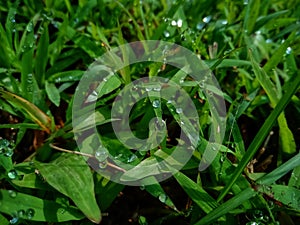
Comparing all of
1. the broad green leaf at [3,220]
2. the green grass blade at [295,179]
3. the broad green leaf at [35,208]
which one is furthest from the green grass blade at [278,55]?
the broad green leaf at [3,220]

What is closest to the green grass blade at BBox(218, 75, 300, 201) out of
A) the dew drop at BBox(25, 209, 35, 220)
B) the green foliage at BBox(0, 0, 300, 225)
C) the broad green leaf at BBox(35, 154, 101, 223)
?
the green foliage at BBox(0, 0, 300, 225)

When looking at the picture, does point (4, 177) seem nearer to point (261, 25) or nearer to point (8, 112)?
point (8, 112)

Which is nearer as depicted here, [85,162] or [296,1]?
[85,162]

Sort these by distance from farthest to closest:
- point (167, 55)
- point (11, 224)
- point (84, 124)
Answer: point (167, 55)
point (84, 124)
point (11, 224)

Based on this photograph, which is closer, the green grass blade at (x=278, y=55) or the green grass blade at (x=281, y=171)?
the green grass blade at (x=281, y=171)

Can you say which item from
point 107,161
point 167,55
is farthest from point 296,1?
point 107,161

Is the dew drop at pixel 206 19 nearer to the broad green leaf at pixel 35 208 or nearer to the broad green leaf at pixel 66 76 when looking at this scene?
the broad green leaf at pixel 66 76

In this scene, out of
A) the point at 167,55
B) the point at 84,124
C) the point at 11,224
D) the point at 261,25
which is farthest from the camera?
the point at 261,25
